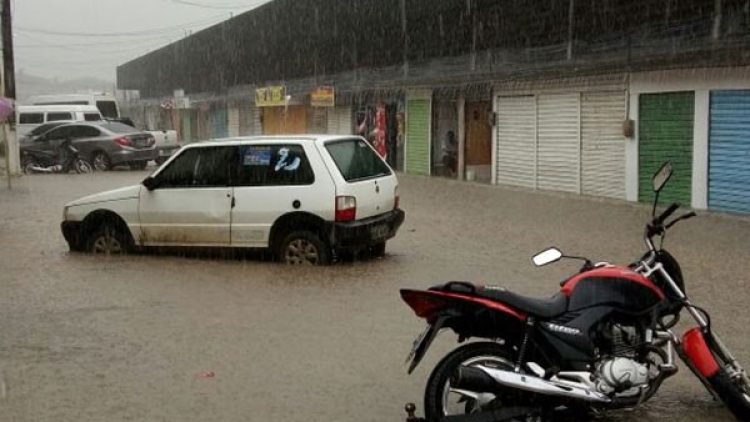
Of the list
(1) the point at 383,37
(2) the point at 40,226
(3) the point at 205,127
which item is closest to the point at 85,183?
(2) the point at 40,226

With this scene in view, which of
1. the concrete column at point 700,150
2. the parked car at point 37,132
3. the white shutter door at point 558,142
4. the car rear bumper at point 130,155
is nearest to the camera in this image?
the concrete column at point 700,150

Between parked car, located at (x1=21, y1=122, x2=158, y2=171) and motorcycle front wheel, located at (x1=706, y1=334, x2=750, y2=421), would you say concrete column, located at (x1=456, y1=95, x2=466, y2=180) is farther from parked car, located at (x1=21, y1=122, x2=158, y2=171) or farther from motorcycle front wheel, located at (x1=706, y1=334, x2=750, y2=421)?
motorcycle front wheel, located at (x1=706, y1=334, x2=750, y2=421)

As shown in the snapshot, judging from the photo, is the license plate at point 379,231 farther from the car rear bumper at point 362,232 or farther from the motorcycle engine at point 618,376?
the motorcycle engine at point 618,376

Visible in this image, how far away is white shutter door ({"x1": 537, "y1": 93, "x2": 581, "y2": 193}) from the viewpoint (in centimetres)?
1961

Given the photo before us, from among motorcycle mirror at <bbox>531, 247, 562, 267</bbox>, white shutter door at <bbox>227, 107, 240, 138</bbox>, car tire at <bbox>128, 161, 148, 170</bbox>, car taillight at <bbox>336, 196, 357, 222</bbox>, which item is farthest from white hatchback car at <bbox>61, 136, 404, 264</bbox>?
white shutter door at <bbox>227, 107, 240, 138</bbox>

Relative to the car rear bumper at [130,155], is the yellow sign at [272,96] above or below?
above

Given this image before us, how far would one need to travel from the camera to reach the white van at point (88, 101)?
38.7 meters

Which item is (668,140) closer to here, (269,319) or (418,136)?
(269,319)

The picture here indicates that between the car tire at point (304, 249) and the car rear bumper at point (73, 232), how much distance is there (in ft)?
9.56

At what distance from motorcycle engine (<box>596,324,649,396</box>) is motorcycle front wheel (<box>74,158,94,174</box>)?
1008 inches

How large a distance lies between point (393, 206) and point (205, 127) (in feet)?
155

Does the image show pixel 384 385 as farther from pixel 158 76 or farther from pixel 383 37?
pixel 158 76

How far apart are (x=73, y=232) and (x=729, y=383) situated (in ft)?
29.6

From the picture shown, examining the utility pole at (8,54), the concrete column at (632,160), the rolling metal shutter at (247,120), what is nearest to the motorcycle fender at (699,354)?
the concrete column at (632,160)
